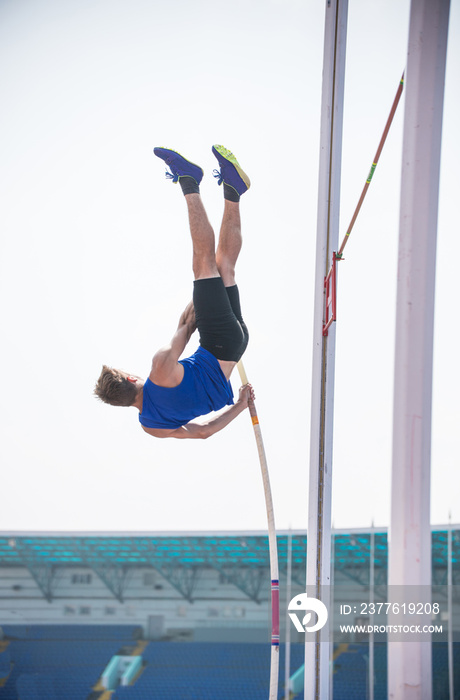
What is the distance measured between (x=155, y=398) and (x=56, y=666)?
14.1 m

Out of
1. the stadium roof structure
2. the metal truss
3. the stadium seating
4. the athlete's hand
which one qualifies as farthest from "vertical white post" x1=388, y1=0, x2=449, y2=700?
the metal truss

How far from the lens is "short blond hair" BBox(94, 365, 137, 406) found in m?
3.50

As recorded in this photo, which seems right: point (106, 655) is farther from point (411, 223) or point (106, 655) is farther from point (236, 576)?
point (411, 223)

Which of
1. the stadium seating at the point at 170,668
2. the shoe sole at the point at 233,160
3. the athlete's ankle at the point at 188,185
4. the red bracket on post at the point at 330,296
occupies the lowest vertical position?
the stadium seating at the point at 170,668

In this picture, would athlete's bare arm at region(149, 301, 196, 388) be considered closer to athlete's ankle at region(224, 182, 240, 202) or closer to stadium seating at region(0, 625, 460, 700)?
athlete's ankle at region(224, 182, 240, 202)

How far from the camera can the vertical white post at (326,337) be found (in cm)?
372

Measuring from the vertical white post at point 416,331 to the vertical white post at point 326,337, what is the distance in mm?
1945

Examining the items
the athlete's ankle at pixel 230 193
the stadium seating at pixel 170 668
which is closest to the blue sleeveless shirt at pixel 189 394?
the athlete's ankle at pixel 230 193

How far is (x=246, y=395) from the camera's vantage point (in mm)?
4004

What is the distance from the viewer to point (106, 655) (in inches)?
612

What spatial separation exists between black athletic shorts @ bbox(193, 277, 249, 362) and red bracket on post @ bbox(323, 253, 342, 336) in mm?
493

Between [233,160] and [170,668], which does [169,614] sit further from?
[233,160]

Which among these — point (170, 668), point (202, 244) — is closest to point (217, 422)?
point (202, 244)

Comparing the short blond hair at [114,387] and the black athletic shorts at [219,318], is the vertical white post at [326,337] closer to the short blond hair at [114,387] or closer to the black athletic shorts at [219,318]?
the black athletic shorts at [219,318]
